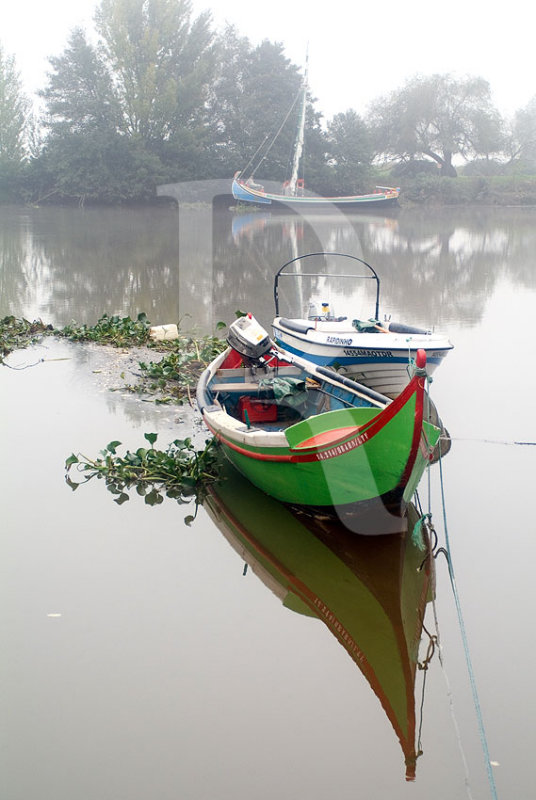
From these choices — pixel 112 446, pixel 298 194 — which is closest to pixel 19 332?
pixel 112 446

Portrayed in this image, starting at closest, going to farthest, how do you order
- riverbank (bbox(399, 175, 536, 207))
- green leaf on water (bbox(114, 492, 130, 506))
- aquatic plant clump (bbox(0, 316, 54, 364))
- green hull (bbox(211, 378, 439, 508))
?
green hull (bbox(211, 378, 439, 508)), green leaf on water (bbox(114, 492, 130, 506)), aquatic plant clump (bbox(0, 316, 54, 364)), riverbank (bbox(399, 175, 536, 207))

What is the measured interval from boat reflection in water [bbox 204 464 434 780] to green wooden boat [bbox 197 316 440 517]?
0.79 feet

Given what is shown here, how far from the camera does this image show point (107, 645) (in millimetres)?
4785

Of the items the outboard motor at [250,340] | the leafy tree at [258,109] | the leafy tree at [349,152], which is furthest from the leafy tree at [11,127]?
the outboard motor at [250,340]

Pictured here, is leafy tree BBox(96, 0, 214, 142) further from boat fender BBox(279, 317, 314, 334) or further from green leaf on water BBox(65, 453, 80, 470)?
green leaf on water BBox(65, 453, 80, 470)

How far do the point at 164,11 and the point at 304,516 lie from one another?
41.8 meters

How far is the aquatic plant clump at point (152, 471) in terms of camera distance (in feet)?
22.7

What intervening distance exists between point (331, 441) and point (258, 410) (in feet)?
7.66

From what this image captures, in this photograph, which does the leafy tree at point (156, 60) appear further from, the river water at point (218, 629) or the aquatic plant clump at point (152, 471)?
the aquatic plant clump at point (152, 471)

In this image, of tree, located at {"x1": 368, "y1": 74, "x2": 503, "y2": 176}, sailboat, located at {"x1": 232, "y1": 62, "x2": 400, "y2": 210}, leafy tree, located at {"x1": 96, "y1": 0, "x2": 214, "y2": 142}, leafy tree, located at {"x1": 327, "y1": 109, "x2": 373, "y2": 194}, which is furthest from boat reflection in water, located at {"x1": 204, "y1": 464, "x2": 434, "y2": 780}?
tree, located at {"x1": 368, "y1": 74, "x2": 503, "y2": 176}

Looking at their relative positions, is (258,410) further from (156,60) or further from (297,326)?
(156,60)

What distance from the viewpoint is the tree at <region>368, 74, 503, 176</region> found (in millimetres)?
49562

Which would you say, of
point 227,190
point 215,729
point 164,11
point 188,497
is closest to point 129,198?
point 227,190

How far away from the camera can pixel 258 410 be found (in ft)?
25.4
